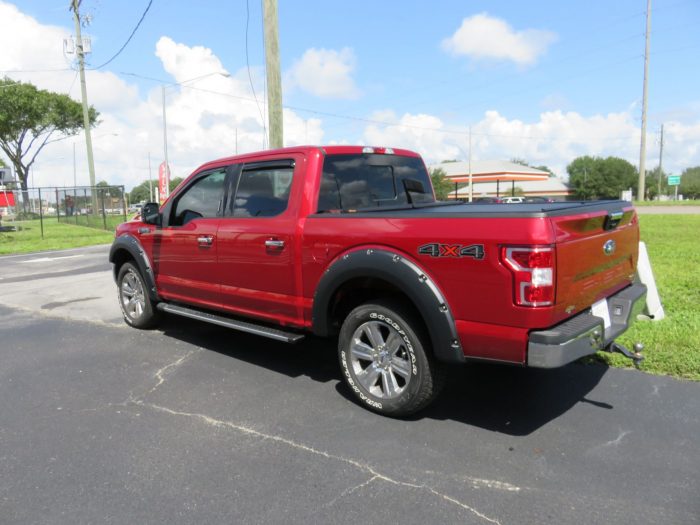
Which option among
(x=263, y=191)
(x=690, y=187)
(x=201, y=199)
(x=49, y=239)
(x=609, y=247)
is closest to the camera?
(x=609, y=247)

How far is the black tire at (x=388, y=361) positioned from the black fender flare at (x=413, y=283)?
161mm

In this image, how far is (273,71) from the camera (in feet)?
31.5

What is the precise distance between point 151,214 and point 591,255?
425 centimetres

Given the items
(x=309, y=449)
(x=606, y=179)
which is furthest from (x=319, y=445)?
(x=606, y=179)

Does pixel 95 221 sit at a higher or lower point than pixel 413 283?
lower

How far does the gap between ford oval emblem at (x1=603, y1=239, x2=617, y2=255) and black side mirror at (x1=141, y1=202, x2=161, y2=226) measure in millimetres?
4218

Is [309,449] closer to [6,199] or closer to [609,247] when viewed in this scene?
[609,247]

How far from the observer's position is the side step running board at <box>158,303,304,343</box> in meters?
4.23

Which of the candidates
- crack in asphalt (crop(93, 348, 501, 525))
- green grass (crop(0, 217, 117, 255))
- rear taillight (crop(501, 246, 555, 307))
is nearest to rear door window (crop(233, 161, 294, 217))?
crack in asphalt (crop(93, 348, 501, 525))

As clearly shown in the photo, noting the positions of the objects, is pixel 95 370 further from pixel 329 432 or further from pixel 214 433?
pixel 329 432

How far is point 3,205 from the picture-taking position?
78.9 feet

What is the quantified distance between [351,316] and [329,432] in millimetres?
810

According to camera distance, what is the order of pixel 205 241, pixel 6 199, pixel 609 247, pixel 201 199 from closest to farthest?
pixel 609 247 → pixel 205 241 → pixel 201 199 → pixel 6 199

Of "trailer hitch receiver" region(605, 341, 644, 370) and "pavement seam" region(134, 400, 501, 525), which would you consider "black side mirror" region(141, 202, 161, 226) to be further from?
"trailer hitch receiver" region(605, 341, 644, 370)
